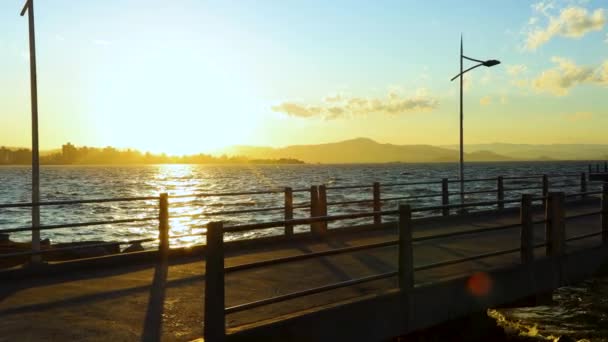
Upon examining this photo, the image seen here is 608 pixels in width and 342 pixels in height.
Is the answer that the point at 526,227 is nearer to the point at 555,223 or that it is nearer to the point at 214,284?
the point at 555,223

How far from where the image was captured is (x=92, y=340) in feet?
18.0

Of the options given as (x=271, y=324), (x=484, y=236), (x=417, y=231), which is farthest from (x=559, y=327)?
(x=271, y=324)

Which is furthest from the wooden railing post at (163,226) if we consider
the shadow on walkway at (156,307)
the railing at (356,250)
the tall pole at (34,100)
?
the railing at (356,250)

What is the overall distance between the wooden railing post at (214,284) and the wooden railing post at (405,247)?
2.50 m

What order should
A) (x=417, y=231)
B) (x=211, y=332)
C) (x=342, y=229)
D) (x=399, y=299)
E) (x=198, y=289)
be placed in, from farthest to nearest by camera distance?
(x=417, y=231) < (x=342, y=229) < (x=198, y=289) < (x=399, y=299) < (x=211, y=332)

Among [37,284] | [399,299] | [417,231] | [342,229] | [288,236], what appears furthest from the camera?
[417,231]

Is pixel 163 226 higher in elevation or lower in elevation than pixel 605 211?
lower

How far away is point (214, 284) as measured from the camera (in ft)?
16.3

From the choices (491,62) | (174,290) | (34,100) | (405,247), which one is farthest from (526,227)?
(491,62)

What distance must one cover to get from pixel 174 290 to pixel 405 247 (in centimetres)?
318

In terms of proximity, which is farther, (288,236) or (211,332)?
(288,236)

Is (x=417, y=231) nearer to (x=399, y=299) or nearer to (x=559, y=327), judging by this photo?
(x=559, y=327)

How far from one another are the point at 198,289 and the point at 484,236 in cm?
Answer: 768

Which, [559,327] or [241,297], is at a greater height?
[241,297]
